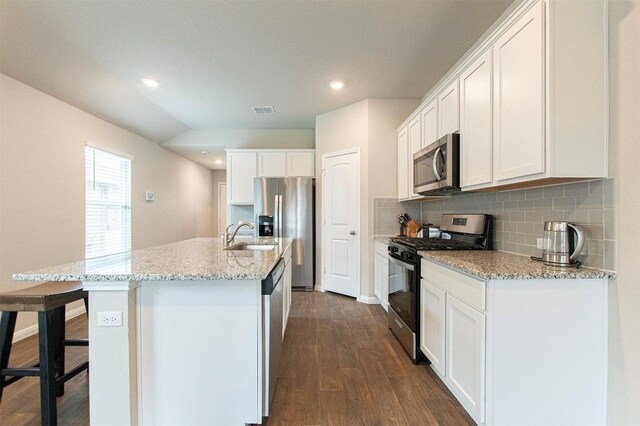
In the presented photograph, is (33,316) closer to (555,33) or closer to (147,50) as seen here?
(147,50)

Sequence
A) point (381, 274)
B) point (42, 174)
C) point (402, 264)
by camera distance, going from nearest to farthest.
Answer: point (402, 264) < point (42, 174) < point (381, 274)

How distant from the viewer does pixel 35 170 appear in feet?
9.32

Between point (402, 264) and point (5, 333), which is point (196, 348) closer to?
point (5, 333)

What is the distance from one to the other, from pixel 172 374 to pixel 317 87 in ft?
10.8

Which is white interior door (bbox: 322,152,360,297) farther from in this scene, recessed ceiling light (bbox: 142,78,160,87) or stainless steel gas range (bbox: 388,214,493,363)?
recessed ceiling light (bbox: 142,78,160,87)

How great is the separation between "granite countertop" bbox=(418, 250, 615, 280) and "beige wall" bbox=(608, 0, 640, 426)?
135 millimetres

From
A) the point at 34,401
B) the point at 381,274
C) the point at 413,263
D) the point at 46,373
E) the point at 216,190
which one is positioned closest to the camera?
the point at 46,373

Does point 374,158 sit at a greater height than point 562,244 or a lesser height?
greater

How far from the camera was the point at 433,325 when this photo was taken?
80.0 inches

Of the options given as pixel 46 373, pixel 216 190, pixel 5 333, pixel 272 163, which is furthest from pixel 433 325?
pixel 216 190

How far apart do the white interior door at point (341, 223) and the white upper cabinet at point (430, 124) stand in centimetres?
121

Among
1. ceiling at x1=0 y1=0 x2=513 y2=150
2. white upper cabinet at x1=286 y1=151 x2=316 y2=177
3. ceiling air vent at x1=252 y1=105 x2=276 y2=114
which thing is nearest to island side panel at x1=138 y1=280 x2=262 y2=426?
ceiling at x1=0 y1=0 x2=513 y2=150

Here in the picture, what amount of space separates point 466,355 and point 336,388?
89 cm

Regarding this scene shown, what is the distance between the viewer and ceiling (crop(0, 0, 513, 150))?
217 centimetres
